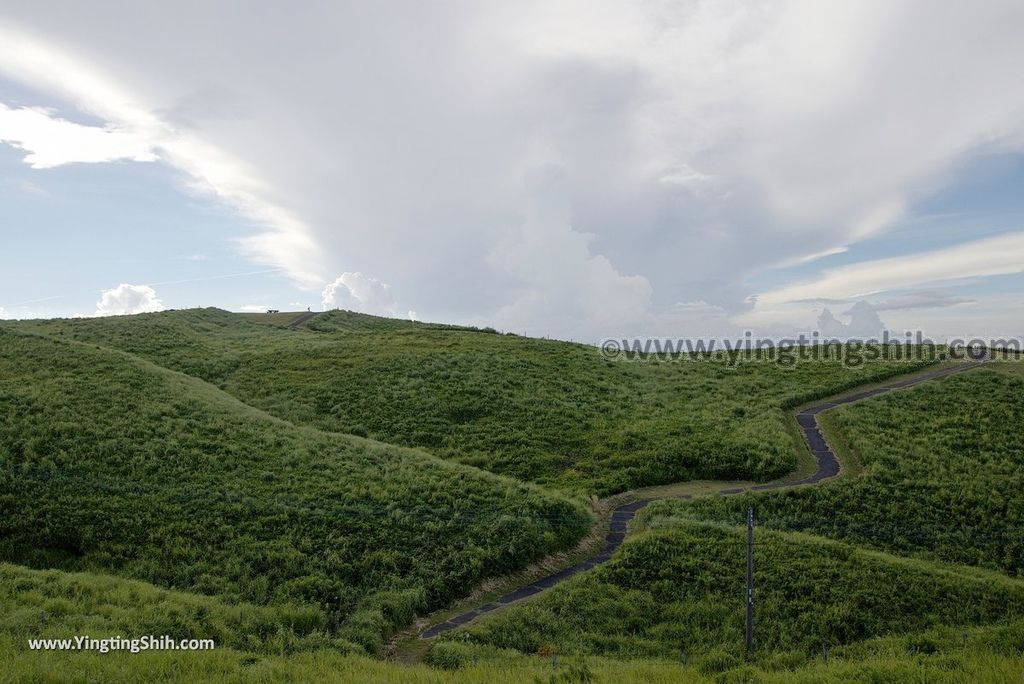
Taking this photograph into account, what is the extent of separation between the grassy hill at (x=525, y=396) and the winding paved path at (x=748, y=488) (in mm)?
1153

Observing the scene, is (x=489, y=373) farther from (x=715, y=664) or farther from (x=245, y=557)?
(x=715, y=664)

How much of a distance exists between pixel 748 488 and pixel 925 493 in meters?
6.61

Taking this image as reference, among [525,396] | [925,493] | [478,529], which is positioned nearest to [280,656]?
[478,529]

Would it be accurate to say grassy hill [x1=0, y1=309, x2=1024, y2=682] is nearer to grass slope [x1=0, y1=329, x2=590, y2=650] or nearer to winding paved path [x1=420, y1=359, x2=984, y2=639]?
grass slope [x1=0, y1=329, x2=590, y2=650]

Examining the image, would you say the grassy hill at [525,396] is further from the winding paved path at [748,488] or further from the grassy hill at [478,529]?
the winding paved path at [748,488]

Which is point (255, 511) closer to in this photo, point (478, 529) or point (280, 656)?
point (478, 529)

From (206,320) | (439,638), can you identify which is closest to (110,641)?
(439,638)

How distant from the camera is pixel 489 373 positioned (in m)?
40.8

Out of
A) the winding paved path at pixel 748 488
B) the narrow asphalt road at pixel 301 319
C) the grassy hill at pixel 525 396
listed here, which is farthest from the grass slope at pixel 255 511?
the narrow asphalt road at pixel 301 319

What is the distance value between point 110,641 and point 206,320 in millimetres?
63367

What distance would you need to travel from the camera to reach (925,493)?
23.4m

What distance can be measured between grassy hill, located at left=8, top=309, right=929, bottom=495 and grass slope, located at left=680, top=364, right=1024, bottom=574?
3.38m

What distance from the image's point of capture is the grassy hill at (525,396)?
27781mm

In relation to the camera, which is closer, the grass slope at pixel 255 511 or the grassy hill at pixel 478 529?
the grassy hill at pixel 478 529
